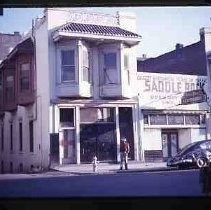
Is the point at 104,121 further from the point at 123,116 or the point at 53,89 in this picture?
the point at 53,89

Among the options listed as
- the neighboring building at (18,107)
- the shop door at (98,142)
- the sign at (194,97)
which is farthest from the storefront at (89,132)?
the sign at (194,97)

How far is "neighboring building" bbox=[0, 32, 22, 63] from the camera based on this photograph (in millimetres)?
7805

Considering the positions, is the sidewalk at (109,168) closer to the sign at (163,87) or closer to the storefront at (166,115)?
the storefront at (166,115)

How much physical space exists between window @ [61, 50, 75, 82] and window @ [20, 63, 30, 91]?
0.70 m

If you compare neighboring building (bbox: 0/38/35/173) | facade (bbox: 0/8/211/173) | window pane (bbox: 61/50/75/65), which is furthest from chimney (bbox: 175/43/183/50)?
neighboring building (bbox: 0/38/35/173)

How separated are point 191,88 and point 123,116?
4.75ft

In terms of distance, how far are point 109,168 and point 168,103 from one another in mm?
1747

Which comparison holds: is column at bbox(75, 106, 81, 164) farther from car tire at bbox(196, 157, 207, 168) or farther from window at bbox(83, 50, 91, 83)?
car tire at bbox(196, 157, 207, 168)

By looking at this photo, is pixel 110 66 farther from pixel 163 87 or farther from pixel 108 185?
pixel 108 185

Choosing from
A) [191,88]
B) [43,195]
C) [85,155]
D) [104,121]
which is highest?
[191,88]

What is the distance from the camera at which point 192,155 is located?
7766 millimetres

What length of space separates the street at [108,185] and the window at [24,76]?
186cm

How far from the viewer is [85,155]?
803 centimetres
